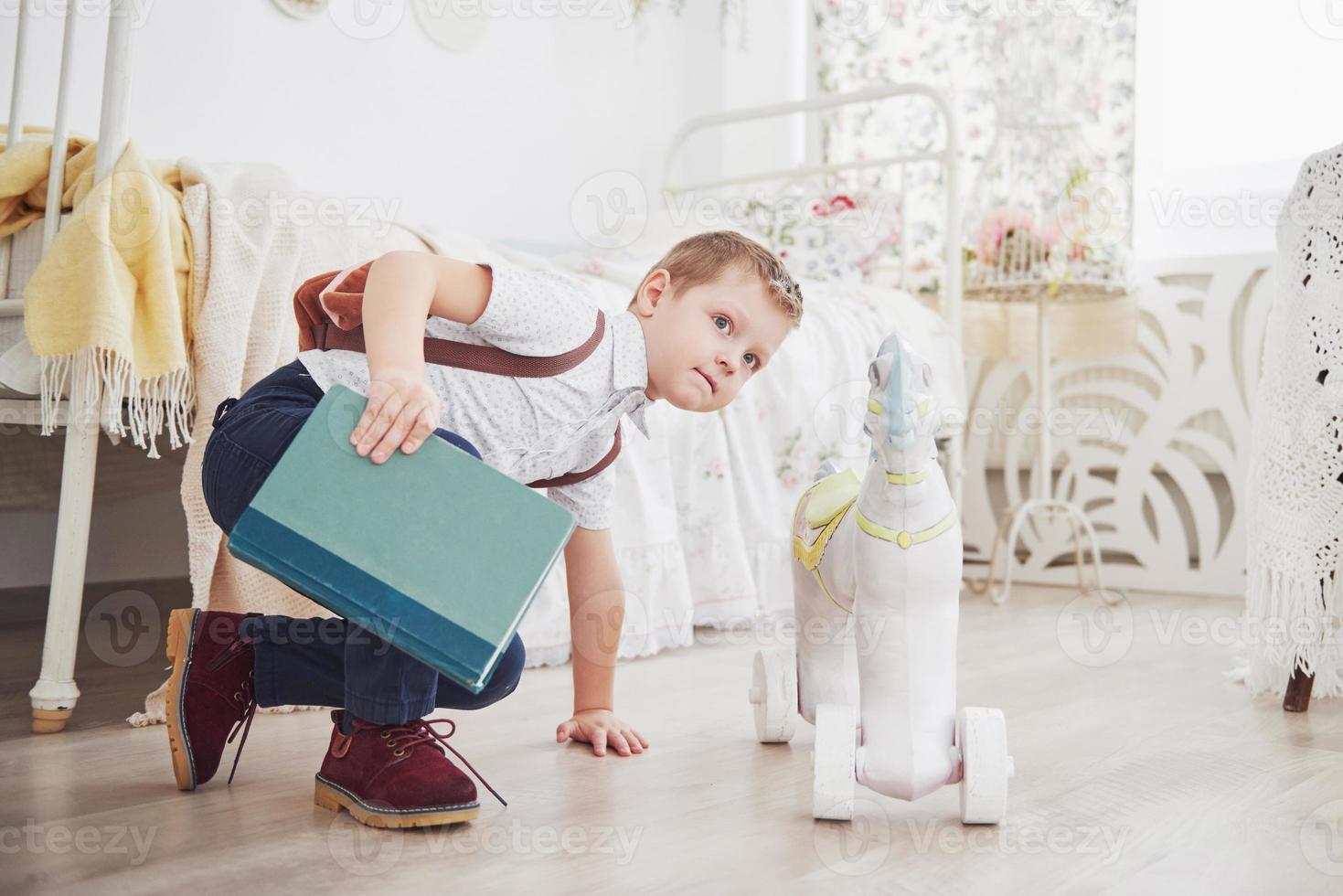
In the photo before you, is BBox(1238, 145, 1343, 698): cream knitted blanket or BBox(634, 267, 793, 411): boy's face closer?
BBox(634, 267, 793, 411): boy's face

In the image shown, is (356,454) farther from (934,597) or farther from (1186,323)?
(1186,323)

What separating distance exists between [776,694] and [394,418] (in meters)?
0.50

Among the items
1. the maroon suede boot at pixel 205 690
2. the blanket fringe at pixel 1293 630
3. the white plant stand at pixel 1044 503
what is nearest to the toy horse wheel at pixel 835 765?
the maroon suede boot at pixel 205 690

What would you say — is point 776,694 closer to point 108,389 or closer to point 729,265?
point 729,265

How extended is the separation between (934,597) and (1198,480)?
197 cm

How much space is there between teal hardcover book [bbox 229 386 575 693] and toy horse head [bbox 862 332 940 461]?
235 millimetres

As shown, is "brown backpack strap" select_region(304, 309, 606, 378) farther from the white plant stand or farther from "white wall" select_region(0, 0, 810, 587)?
the white plant stand

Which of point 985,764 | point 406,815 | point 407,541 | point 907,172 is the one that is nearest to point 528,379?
point 407,541

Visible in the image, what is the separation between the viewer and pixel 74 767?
98 centimetres

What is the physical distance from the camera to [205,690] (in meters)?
0.92

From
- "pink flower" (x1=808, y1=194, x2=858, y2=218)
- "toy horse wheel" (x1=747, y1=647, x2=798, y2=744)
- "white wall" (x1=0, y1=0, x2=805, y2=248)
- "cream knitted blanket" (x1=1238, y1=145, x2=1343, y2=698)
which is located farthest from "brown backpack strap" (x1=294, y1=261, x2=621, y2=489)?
"pink flower" (x1=808, y1=194, x2=858, y2=218)

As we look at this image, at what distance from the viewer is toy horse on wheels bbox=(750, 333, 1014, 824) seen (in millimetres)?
Answer: 814

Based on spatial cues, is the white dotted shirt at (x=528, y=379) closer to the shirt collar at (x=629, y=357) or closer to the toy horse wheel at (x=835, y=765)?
the shirt collar at (x=629, y=357)

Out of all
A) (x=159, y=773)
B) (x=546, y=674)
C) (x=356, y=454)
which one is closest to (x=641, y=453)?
(x=546, y=674)
